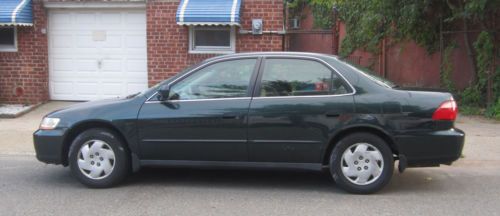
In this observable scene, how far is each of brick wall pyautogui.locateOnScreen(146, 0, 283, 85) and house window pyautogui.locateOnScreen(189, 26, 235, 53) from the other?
0.39ft

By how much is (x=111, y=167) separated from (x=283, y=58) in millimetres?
2254

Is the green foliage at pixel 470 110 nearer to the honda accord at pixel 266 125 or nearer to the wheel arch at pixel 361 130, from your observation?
the honda accord at pixel 266 125

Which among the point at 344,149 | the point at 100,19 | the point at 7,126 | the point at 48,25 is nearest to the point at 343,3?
the point at 100,19

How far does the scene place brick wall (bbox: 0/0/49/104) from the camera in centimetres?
1245

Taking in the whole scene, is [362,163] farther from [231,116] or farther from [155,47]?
[155,47]

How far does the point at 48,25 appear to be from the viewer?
12562mm

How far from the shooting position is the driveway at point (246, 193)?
5.48 meters

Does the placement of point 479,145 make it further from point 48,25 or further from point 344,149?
point 48,25

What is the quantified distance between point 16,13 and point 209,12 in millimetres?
4096

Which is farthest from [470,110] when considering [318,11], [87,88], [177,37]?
[318,11]

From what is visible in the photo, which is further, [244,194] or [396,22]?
[396,22]

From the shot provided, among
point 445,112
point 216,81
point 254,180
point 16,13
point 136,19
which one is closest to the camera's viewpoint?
point 445,112

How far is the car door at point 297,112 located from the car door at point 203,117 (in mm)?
142

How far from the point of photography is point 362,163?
5898 millimetres
